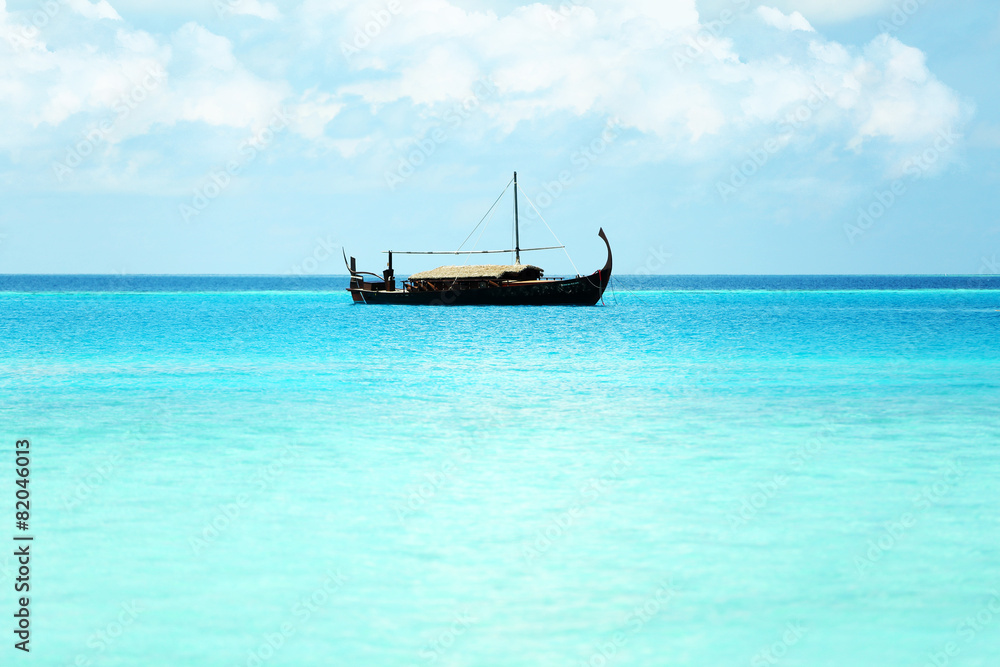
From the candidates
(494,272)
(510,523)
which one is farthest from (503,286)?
(510,523)

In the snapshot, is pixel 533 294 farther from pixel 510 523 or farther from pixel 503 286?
pixel 510 523

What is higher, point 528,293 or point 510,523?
point 528,293

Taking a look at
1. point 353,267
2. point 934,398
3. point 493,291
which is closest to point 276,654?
point 934,398

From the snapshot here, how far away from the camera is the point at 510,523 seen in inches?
343

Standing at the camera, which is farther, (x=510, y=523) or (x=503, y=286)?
(x=503, y=286)

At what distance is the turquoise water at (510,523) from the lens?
6.09 metres

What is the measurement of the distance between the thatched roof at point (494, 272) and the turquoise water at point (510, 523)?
134ft

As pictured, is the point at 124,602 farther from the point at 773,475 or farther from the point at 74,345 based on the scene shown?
the point at 74,345

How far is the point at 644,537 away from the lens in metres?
8.26

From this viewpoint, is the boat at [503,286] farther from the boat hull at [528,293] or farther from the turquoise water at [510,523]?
the turquoise water at [510,523]

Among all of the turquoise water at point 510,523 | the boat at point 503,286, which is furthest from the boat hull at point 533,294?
the turquoise water at point 510,523

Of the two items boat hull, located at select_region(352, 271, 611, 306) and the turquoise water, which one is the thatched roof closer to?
boat hull, located at select_region(352, 271, 611, 306)

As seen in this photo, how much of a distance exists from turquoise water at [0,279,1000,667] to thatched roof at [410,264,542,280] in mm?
40843

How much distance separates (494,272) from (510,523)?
52.9 metres
